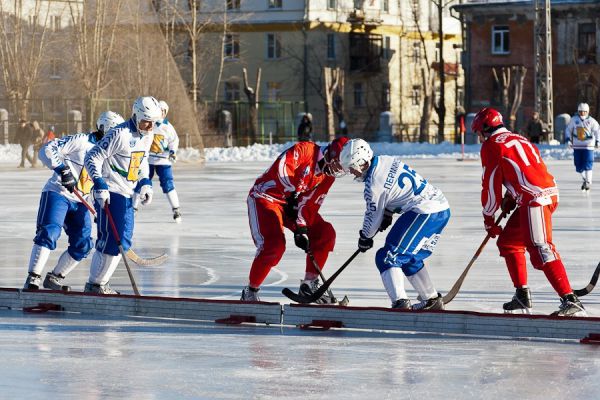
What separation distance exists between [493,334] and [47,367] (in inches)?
99.3

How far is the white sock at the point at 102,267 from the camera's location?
921cm

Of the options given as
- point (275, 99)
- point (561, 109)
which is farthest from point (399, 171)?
point (275, 99)

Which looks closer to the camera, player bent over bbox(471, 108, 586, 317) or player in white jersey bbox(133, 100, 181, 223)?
player bent over bbox(471, 108, 586, 317)

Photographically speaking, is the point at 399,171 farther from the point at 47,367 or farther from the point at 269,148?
the point at 269,148

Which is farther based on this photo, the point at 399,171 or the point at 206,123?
the point at 206,123

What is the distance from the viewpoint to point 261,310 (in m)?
8.32

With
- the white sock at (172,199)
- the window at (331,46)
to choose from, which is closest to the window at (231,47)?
the window at (331,46)

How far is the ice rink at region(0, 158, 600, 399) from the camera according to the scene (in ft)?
20.3

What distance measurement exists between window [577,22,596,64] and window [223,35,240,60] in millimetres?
14620

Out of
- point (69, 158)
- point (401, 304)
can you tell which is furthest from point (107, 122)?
point (401, 304)

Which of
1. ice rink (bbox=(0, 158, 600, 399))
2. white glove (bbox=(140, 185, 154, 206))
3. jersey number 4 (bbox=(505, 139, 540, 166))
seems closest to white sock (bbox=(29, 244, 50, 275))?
ice rink (bbox=(0, 158, 600, 399))

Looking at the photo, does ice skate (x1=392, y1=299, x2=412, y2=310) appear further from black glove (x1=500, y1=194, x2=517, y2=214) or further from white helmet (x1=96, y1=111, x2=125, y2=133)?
white helmet (x1=96, y1=111, x2=125, y2=133)

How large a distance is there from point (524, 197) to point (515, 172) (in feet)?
0.53

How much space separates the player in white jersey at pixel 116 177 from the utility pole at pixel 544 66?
28.3 m
